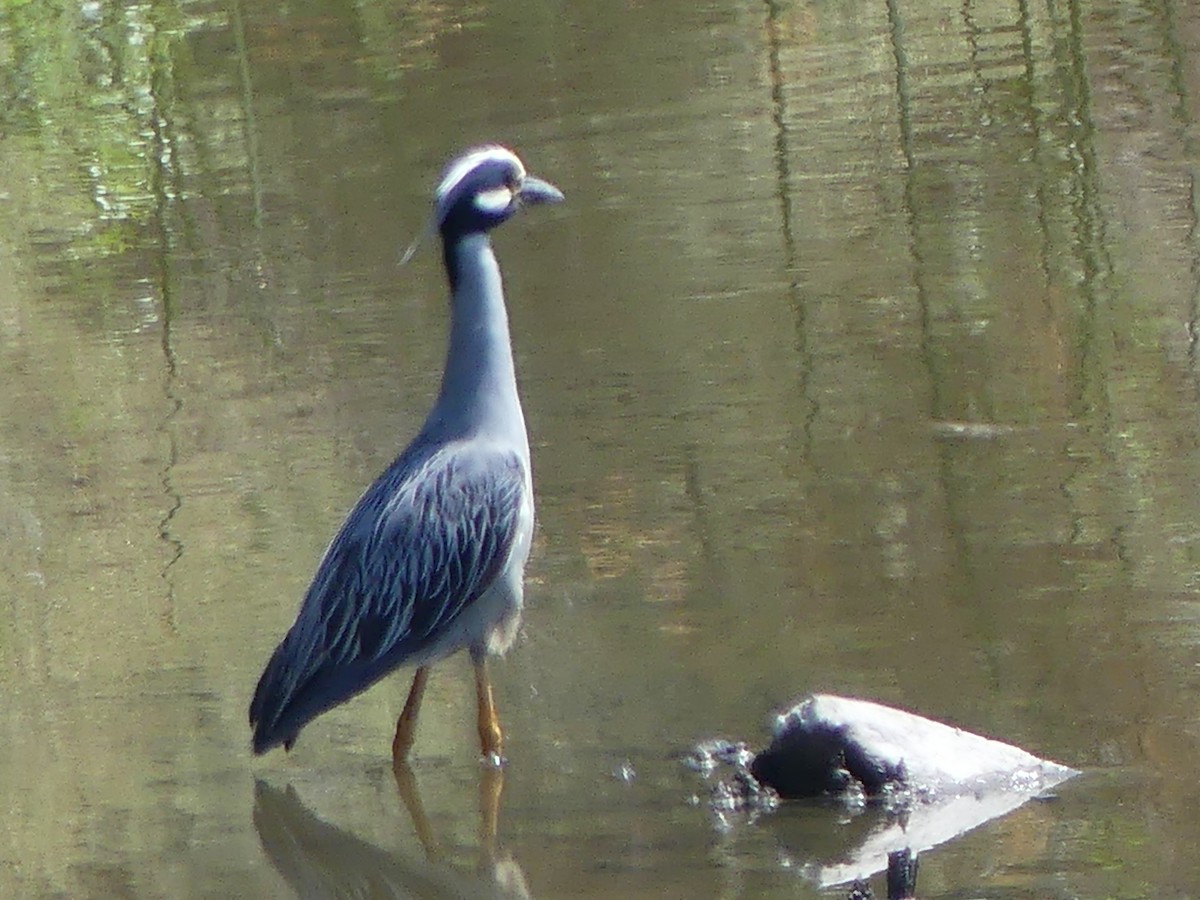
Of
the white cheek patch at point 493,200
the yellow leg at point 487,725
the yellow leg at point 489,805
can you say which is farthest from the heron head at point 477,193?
the yellow leg at point 489,805

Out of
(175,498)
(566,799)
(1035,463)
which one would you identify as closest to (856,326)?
(1035,463)

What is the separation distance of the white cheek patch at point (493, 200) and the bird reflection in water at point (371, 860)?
155 centimetres

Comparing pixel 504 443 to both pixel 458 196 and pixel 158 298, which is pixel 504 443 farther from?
pixel 158 298

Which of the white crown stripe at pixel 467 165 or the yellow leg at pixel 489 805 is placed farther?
the white crown stripe at pixel 467 165

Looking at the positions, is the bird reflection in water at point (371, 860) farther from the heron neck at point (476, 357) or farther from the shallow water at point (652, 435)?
the heron neck at point (476, 357)

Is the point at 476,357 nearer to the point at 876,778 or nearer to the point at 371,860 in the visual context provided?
the point at 371,860

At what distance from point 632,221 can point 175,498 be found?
3614mm

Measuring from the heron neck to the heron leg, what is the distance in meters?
0.67

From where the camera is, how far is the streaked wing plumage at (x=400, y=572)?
20.0 feet

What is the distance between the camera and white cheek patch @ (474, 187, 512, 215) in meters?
6.45

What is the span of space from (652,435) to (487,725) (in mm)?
2560

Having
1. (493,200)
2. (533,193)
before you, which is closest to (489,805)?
(493,200)

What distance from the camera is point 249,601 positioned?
289 inches

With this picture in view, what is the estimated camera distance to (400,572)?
245 inches
